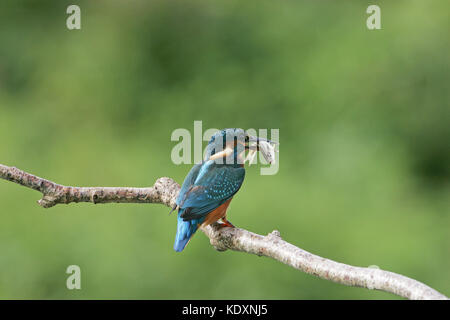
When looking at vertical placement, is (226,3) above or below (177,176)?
above

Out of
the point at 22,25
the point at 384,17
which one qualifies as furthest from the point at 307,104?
the point at 22,25

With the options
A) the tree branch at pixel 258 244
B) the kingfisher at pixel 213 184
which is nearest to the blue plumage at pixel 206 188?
the kingfisher at pixel 213 184

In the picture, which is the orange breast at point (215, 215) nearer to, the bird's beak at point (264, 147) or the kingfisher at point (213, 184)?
the kingfisher at point (213, 184)

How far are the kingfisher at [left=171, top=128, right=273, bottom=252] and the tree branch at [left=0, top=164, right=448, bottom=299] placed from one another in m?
0.10

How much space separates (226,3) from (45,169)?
6.40ft

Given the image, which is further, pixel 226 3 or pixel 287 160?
pixel 226 3

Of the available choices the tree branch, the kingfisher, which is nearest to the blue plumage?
the kingfisher

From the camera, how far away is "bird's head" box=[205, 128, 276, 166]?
2219 mm

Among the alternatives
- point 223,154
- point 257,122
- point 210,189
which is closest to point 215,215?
point 210,189

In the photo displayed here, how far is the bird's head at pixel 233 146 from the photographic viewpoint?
2.22 m

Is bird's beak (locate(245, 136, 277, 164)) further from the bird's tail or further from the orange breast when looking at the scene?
the bird's tail

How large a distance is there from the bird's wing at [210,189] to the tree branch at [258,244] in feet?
0.40

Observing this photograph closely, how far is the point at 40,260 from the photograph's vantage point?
3.78 metres

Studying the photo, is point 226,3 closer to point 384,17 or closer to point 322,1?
point 322,1
